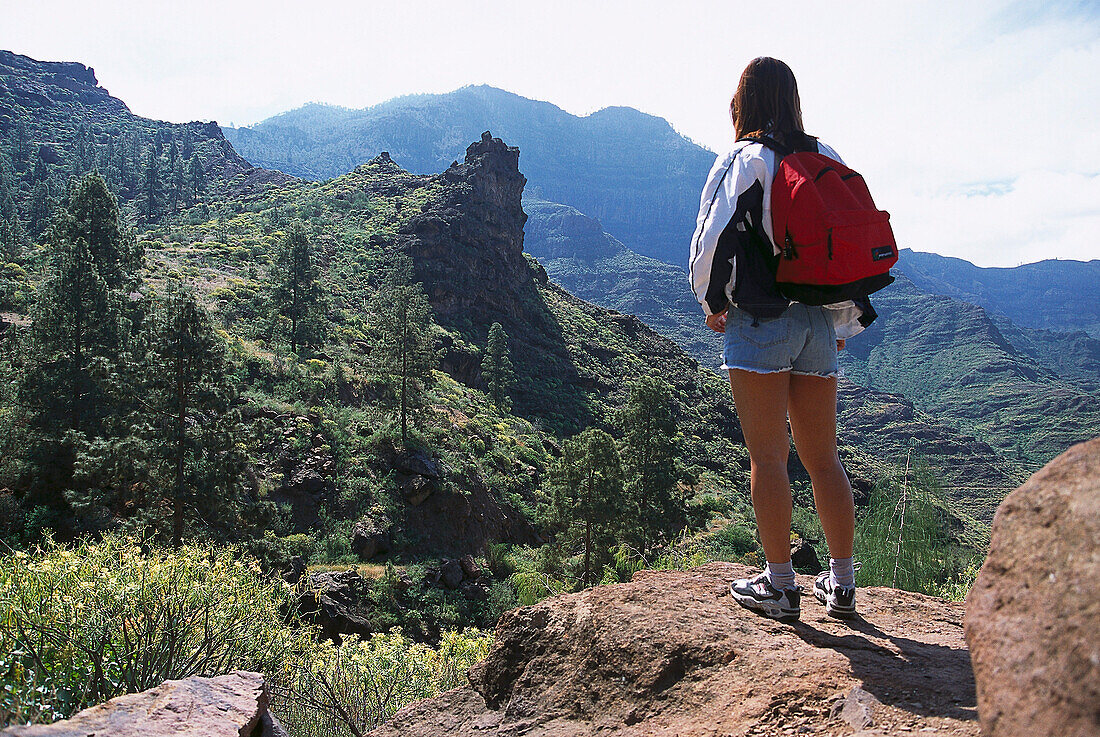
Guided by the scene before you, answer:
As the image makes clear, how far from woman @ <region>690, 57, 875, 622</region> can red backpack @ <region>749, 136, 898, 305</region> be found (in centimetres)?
6

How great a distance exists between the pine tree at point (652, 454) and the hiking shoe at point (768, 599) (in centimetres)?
1848

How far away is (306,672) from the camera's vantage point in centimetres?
545

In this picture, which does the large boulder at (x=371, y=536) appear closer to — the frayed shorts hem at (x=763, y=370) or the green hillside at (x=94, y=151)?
the frayed shorts hem at (x=763, y=370)

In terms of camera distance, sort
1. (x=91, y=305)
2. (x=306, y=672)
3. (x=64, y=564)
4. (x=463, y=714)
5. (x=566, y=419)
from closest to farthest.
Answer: (x=463, y=714) < (x=64, y=564) < (x=306, y=672) < (x=91, y=305) < (x=566, y=419)

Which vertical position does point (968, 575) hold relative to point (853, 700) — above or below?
below

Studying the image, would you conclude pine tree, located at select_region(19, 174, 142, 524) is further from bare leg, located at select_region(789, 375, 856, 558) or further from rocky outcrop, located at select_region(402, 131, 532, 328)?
rocky outcrop, located at select_region(402, 131, 532, 328)

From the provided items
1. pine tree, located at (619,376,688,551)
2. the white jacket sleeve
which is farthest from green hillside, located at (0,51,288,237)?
the white jacket sleeve

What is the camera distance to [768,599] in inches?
107

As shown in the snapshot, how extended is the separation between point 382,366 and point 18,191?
68898 mm

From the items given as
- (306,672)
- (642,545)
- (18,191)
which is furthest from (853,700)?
(18,191)

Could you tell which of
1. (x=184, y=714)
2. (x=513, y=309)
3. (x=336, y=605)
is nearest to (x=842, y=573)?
(x=184, y=714)

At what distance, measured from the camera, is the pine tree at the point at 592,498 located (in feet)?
58.1

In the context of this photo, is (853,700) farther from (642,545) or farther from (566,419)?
(566,419)

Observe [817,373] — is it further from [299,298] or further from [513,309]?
[513,309]
